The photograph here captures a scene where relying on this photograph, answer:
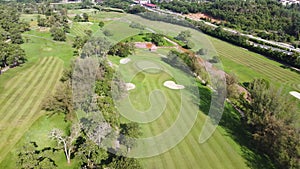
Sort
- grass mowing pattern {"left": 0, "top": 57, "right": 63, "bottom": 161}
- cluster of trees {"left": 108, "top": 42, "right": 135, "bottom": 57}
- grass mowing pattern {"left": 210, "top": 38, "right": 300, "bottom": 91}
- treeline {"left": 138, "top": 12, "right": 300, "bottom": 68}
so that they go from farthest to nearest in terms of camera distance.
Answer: treeline {"left": 138, "top": 12, "right": 300, "bottom": 68}, cluster of trees {"left": 108, "top": 42, "right": 135, "bottom": 57}, grass mowing pattern {"left": 210, "top": 38, "right": 300, "bottom": 91}, grass mowing pattern {"left": 0, "top": 57, "right": 63, "bottom": 161}

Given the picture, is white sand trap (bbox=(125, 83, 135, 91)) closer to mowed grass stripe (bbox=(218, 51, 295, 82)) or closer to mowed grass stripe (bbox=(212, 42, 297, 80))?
mowed grass stripe (bbox=(218, 51, 295, 82))

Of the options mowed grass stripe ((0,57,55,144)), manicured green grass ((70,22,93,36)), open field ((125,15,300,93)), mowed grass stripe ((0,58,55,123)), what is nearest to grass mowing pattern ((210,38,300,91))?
open field ((125,15,300,93))

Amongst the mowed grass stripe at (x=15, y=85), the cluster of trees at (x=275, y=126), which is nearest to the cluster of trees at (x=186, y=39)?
the cluster of trees at (x=275, y=126)

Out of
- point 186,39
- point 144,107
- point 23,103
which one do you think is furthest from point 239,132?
point 186,39

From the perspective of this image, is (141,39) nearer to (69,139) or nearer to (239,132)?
(239,132)

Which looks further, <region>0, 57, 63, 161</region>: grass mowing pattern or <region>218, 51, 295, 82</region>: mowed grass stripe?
<region>218, 51, 295, 82</region>: mowed grass stripe
